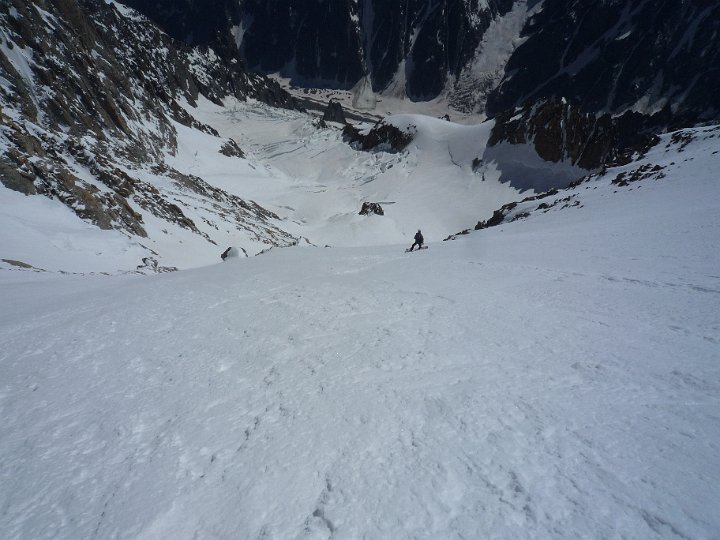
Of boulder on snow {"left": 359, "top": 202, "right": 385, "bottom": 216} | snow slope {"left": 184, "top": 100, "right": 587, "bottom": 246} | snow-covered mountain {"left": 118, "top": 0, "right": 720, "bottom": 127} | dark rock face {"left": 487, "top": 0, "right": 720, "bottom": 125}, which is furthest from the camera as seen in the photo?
snow-covered mountain {"left": 118, "top": 0, "right": 720, "bottom": 127}

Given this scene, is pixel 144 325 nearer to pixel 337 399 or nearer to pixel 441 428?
pixel 337 399

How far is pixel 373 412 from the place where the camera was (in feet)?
13.1

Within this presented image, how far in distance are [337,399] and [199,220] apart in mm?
26196

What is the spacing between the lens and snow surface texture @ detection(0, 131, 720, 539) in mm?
2896

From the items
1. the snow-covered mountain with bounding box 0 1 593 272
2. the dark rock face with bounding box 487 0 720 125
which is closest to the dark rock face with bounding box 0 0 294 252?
the snow-covered mountain with bounding box 0 1 593 272

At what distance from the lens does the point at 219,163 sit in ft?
185

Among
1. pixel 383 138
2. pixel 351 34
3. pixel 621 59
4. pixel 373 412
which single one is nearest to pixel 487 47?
pixel 351 34

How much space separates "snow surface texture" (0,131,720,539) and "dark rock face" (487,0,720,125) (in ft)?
227

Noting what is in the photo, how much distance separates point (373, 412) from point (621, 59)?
121015 mm

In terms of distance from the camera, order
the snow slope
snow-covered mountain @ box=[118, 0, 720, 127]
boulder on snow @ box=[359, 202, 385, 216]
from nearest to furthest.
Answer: the snow slope
boulder on snow @ box=[359, 202, 385, 216]
snow-covered mountain @ box=[118, 0, 720, 127]

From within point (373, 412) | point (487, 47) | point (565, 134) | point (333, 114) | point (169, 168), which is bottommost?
point (373, 412)

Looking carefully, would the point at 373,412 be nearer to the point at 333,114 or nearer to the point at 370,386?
the point at 370,386

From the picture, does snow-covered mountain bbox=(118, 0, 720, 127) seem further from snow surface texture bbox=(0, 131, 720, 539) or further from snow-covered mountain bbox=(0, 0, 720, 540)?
snow surface texture bbox=(0, 131, 720, 539)

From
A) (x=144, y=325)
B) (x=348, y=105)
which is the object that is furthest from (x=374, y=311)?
(x=348, y=105)
